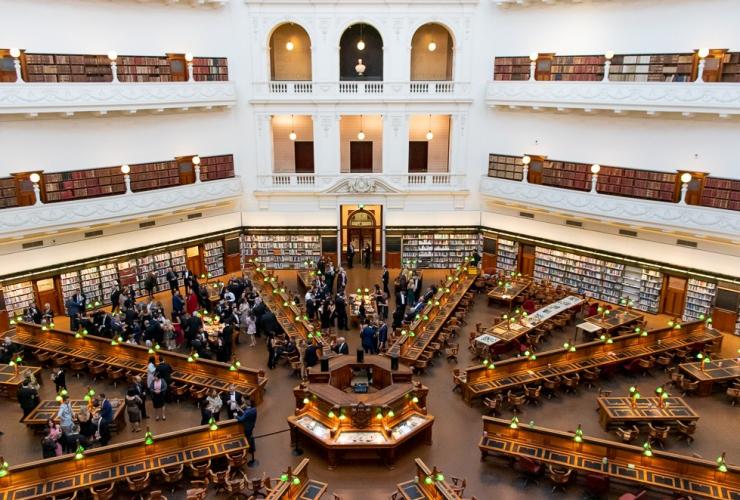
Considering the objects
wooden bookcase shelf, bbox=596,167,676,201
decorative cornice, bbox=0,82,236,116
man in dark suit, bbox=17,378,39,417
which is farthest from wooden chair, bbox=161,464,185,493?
wooden bookcase shelf, bbox=596,167,676,201

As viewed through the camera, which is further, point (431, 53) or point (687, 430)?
point (431, 53)

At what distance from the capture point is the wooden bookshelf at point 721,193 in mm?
16828

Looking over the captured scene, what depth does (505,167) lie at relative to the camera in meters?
22.2

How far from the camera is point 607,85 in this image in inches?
724

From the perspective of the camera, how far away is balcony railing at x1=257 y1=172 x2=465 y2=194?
22.3m

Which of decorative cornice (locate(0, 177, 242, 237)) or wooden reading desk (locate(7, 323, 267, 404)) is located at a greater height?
decorative cornice (locate(0, 177, 242, 237))

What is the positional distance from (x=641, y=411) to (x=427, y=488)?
232 inches

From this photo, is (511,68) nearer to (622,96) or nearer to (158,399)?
(622,96)

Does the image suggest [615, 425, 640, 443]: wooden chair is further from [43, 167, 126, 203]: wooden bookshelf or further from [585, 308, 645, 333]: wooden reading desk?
[43, 167, 126, 203]: wooden bookshelf

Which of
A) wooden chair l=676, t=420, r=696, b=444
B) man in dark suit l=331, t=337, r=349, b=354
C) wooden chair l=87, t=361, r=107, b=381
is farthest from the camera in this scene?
man in dark suit l=331, t=337, r=349, b=354

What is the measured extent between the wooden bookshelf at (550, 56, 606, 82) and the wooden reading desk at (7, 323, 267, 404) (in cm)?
1458

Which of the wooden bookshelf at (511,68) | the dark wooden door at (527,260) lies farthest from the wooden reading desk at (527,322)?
the wooden bookshelf at (511,68)

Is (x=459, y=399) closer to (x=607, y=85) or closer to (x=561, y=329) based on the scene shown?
(x=561, y=329)

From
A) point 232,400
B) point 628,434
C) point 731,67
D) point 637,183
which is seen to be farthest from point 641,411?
point 731,67
